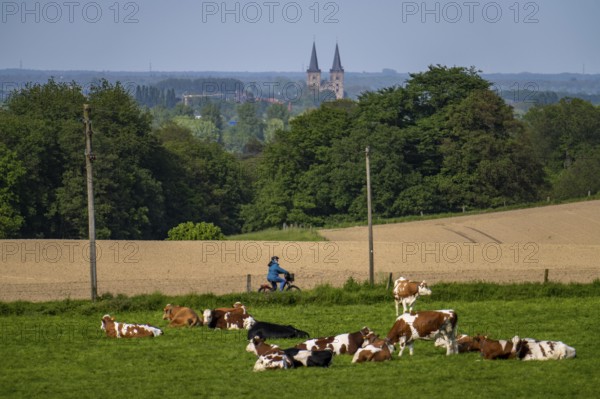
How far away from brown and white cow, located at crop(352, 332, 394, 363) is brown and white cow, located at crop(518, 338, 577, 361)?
106 inches

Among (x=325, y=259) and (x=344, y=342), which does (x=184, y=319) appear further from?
(x=325, y=259)

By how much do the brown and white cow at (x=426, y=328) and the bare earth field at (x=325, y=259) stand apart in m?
15.1

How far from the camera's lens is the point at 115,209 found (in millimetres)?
90312

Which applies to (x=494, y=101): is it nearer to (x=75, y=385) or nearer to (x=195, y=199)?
(x=195, y=199)

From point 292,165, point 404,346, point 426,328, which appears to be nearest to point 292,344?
point 404,346

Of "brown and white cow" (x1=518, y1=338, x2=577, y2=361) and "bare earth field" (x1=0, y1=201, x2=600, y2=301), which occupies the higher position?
"brown and white cow" (x1=518, y1=338, x2=577, y2=361)

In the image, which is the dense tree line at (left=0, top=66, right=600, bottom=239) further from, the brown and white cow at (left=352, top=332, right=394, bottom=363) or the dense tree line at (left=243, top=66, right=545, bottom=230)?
the brown and white cow at (left=352, top=332, right=394, bottom=363)

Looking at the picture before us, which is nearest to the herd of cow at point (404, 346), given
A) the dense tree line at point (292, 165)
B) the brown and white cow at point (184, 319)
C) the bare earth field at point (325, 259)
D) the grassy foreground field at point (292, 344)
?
the grassy foreground field at point (292, 344)

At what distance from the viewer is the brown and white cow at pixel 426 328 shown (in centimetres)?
2534

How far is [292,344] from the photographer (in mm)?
27625

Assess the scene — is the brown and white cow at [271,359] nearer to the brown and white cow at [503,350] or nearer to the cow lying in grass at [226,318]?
the brown and white cow at [503,350]

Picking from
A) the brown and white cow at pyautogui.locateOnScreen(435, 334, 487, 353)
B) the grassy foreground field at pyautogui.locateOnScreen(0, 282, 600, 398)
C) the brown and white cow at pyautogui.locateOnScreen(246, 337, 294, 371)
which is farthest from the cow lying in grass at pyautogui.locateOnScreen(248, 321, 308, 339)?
the brown and white cow at pyautogui.locateOnScreen(435, 334, 487, 353)

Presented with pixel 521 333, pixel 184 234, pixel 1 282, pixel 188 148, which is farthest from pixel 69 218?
pixel 521 333

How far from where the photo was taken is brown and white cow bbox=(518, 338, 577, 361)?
2484cm
